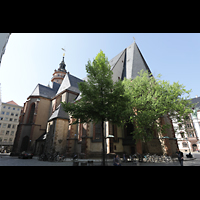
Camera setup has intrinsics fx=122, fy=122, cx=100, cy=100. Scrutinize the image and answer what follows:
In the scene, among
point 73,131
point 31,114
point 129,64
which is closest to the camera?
point 73,131

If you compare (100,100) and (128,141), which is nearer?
(100,100)

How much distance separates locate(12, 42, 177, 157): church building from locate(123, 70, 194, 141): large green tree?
9.14 feet

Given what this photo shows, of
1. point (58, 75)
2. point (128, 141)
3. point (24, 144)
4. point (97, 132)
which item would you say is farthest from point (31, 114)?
point (58, 75)

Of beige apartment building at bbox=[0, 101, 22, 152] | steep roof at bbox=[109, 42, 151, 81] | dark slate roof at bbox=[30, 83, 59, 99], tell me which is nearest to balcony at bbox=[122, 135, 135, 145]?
steep roof at bbox=[109, 42, 151, 81]

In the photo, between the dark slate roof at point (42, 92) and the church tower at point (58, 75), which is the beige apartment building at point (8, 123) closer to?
the church tower at point (58, 75)

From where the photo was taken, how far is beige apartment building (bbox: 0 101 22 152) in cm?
4547

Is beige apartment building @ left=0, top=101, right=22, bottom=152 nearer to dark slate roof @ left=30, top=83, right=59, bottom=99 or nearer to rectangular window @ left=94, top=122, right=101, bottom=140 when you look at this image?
dark slate roof @ left=30, top=83, right=59, bottom=99

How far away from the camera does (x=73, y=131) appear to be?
67.0 ft

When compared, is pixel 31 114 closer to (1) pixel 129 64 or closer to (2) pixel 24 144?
(2) pixel 24 144

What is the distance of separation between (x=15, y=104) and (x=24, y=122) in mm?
34123

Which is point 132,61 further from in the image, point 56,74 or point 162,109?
point 56,74

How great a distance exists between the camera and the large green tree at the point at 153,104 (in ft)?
40.2

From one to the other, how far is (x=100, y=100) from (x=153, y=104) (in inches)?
237
